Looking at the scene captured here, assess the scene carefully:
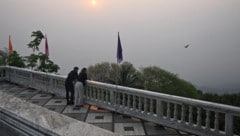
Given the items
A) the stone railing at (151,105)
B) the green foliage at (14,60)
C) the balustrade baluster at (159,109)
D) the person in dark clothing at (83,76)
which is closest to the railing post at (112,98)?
the stone railing at (151,105)

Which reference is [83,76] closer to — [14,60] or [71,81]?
[71,81]

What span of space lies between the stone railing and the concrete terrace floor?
179 mm

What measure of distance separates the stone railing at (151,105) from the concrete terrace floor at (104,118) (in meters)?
0.18

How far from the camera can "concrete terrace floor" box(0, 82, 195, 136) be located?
662 centimetres

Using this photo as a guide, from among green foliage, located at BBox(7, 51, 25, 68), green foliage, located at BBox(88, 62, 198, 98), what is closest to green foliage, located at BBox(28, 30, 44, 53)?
green foliage, located at BBox(7, 51, 25, 68)

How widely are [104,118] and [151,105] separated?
5.64ft

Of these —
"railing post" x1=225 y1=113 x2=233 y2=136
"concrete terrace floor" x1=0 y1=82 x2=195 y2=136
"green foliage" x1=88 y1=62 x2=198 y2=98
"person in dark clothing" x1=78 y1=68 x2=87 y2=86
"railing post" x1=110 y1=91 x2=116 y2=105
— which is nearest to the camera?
"railing post" x1=225 y1=113 x2=233 y2=136

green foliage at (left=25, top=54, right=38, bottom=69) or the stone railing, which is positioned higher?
green foliage at (left=25, top=54, right=38, bottom=69)

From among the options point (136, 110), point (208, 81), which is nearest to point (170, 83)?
point (136, 110)

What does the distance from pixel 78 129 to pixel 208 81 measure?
372 feet

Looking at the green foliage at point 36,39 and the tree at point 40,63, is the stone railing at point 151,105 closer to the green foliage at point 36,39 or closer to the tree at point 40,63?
the tree at point 40,63

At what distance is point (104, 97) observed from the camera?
8.84 m

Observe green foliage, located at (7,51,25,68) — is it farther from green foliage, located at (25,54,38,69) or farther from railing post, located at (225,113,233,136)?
railing post, located at (225,113,233,136)

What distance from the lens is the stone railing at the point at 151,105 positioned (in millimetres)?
5699
